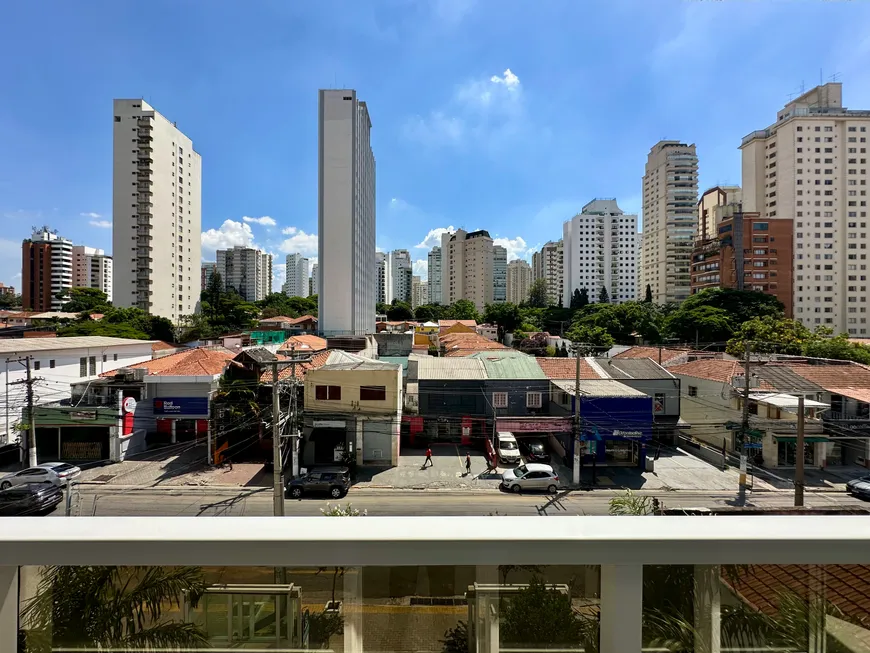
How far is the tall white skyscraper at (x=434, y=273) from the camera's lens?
315ft

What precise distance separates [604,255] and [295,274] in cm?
7010

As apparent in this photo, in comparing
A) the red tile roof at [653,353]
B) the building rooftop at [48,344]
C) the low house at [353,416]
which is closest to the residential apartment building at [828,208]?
the red tile roof at [653,353]

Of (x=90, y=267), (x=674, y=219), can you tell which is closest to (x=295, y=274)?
(x=90, y=267)

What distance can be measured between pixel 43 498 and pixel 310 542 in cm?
1300

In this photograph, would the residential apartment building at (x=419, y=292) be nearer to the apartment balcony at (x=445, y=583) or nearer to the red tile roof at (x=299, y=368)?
the red tile roof at (x=299, y=368)

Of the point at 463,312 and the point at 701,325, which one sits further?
the point at 463,312

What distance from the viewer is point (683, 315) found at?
33875 mm

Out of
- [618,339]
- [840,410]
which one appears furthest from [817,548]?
[618,339]

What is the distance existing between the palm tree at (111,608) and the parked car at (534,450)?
1332cm

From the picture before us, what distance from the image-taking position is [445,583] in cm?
90

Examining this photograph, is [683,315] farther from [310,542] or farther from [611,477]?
[310,542]

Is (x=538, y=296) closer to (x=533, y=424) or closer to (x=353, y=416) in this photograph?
(x=533, y=424)

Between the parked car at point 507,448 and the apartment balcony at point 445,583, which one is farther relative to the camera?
the parked car at point 507,448

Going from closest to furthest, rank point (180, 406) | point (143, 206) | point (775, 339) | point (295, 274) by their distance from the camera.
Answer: point (180, 406)
point (775, 339)
point (143, 206)
point (295, 274)
